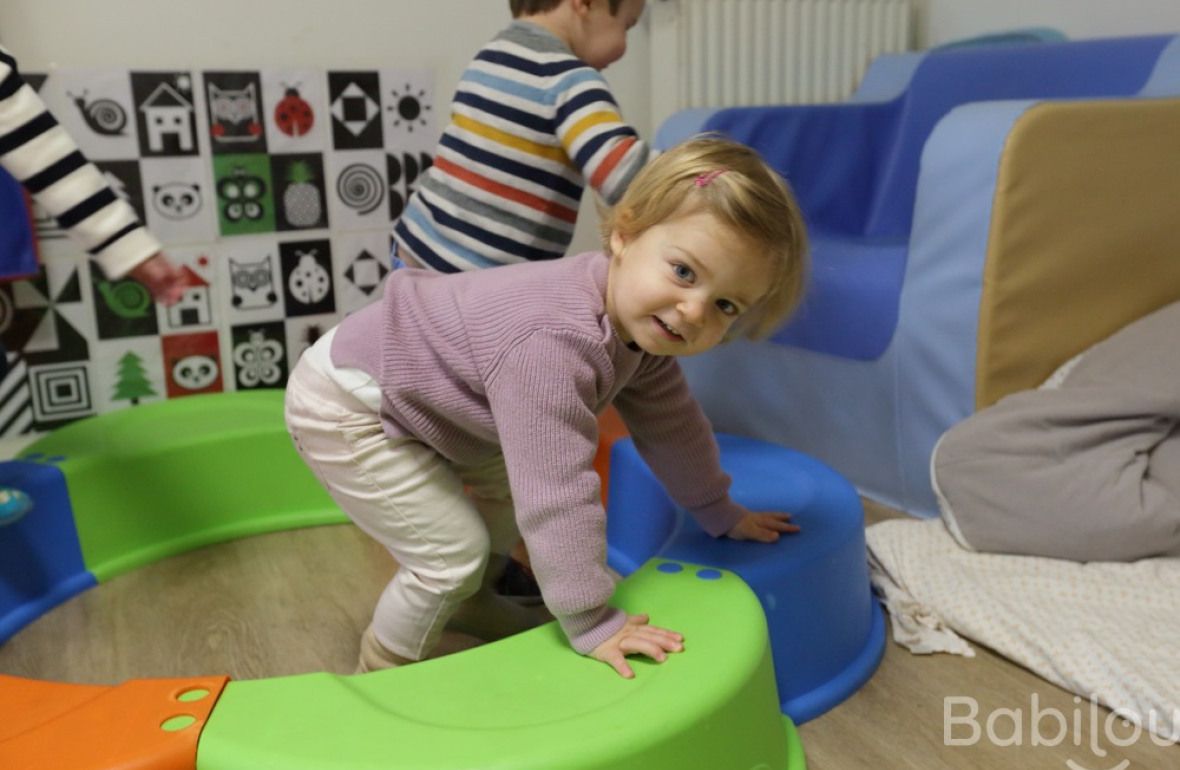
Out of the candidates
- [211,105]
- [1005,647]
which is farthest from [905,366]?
[211,105]

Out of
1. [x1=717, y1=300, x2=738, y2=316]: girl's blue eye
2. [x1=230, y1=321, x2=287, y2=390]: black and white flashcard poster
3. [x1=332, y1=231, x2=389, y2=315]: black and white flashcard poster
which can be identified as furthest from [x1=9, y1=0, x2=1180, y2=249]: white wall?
[x1=717, y1=300, x2=738, y2=316]: girl's blue eye

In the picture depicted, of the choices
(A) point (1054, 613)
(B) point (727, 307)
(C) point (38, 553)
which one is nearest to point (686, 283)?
(B) point (727, 307)

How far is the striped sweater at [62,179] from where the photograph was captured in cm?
109

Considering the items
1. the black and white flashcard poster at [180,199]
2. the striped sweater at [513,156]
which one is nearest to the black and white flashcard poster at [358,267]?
the black and white flashcard poster at [180,199]

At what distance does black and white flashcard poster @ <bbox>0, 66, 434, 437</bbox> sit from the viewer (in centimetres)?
164

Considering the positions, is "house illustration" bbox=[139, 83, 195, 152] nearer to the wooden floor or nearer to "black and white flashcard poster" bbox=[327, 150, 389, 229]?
"black and white flashcard poster" bbox=[327, 150, 389, 229]

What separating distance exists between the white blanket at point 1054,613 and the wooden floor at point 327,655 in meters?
0.02

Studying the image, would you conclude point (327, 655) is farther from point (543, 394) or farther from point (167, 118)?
point (167, 118)

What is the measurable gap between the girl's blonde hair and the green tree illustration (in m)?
1.15

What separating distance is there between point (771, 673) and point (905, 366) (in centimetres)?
63

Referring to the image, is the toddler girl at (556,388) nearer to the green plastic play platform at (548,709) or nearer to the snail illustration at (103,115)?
the green plastic play platform at (548,709)

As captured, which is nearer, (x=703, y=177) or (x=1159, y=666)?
(x=703, y=177)

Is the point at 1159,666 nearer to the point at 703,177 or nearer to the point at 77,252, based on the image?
the point at 703,177

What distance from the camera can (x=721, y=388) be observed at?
1.70 meters
